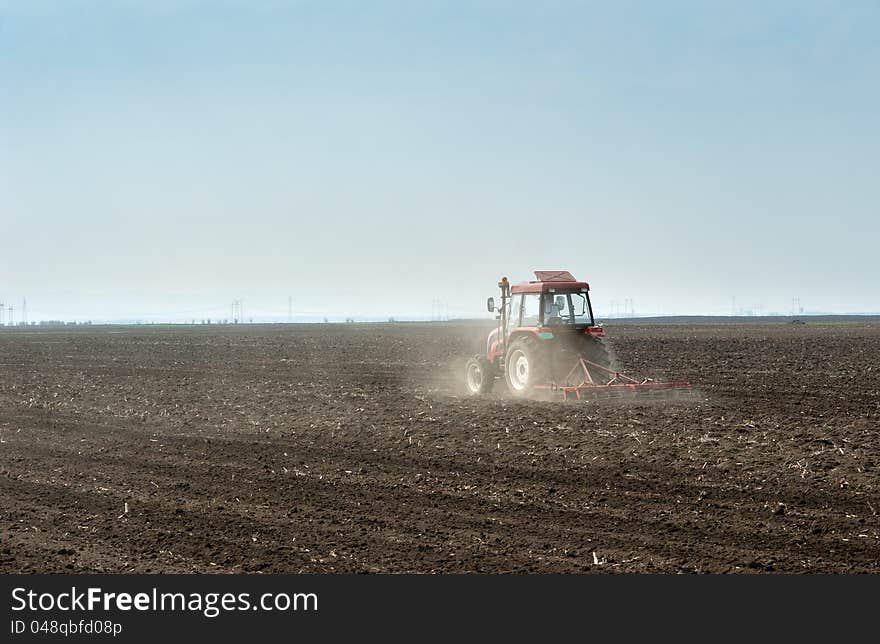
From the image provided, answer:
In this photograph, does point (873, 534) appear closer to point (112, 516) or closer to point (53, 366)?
point (112, 516)

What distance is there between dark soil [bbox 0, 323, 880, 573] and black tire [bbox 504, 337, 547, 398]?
1.72 feet

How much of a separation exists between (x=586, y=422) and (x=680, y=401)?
3.78m

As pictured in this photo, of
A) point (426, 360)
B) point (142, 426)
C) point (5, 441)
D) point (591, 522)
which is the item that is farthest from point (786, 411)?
point (426, 360)

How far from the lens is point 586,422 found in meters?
16.7

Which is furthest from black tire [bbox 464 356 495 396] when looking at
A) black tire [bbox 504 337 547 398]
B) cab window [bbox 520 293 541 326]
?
cab window [bbox 520 293 541 326]

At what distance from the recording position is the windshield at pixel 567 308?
19922mm

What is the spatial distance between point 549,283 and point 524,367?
197 cm

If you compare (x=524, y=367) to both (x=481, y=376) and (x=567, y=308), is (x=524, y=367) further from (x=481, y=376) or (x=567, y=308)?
(x=481, y=376)

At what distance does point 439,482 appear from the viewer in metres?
12.3

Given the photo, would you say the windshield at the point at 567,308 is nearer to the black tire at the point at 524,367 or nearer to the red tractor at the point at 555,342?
the red tractor at the point at 555,342

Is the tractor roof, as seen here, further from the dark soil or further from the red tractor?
the dark soil

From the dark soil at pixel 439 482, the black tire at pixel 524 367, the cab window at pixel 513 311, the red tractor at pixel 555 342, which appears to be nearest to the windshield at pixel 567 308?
the red tractor at pixel 555 342

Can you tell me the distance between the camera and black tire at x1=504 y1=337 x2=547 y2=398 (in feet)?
64.4

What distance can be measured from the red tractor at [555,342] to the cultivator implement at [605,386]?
0.07 ft
